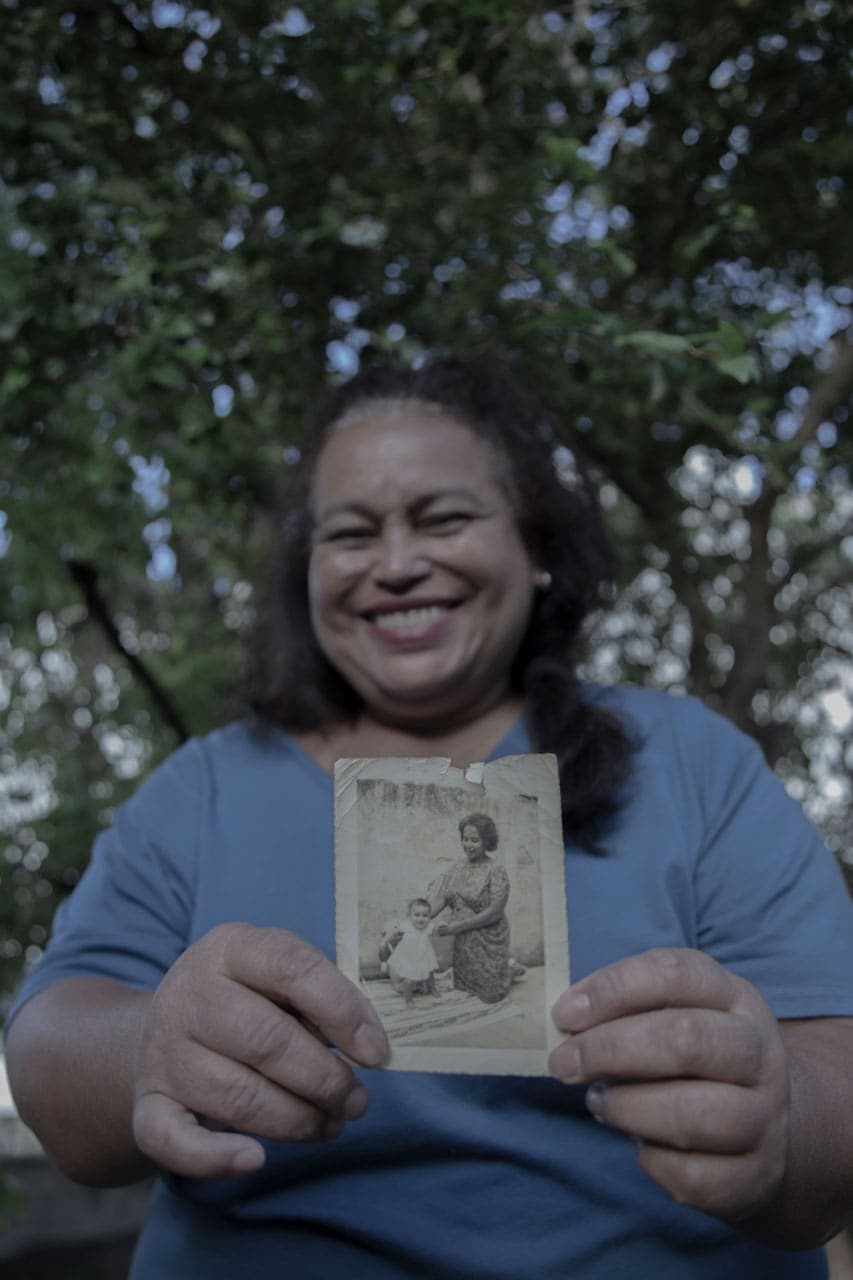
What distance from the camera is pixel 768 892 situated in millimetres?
1917

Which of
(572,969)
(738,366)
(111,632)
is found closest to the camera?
(572,969)

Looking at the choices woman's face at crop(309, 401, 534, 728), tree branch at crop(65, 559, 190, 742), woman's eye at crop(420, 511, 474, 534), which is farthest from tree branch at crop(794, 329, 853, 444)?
tree branch at crop(65, 559, 190, 742)

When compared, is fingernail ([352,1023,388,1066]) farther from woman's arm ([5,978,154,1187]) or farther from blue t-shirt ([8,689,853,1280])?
blue t-shirt ([8,689,853,1280])

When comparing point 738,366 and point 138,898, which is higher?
point 738,366

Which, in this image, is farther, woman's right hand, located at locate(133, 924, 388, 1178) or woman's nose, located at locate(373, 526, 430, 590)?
woman's nose, located at locate(373, 526, 430, 590)

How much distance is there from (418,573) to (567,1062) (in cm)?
113

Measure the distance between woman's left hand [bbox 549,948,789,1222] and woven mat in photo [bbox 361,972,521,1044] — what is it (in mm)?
105

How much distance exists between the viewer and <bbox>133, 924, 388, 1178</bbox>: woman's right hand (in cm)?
129

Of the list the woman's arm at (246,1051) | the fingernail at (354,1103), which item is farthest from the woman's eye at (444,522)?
the fingernail at (354,1103)

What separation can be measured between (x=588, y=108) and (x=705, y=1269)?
2.86 m

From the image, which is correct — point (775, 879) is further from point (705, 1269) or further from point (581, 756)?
point (705, 1269)

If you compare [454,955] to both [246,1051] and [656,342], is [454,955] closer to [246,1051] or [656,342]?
[246,1051]

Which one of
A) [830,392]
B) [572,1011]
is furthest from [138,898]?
[830,392]

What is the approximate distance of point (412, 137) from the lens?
11.5 ft
